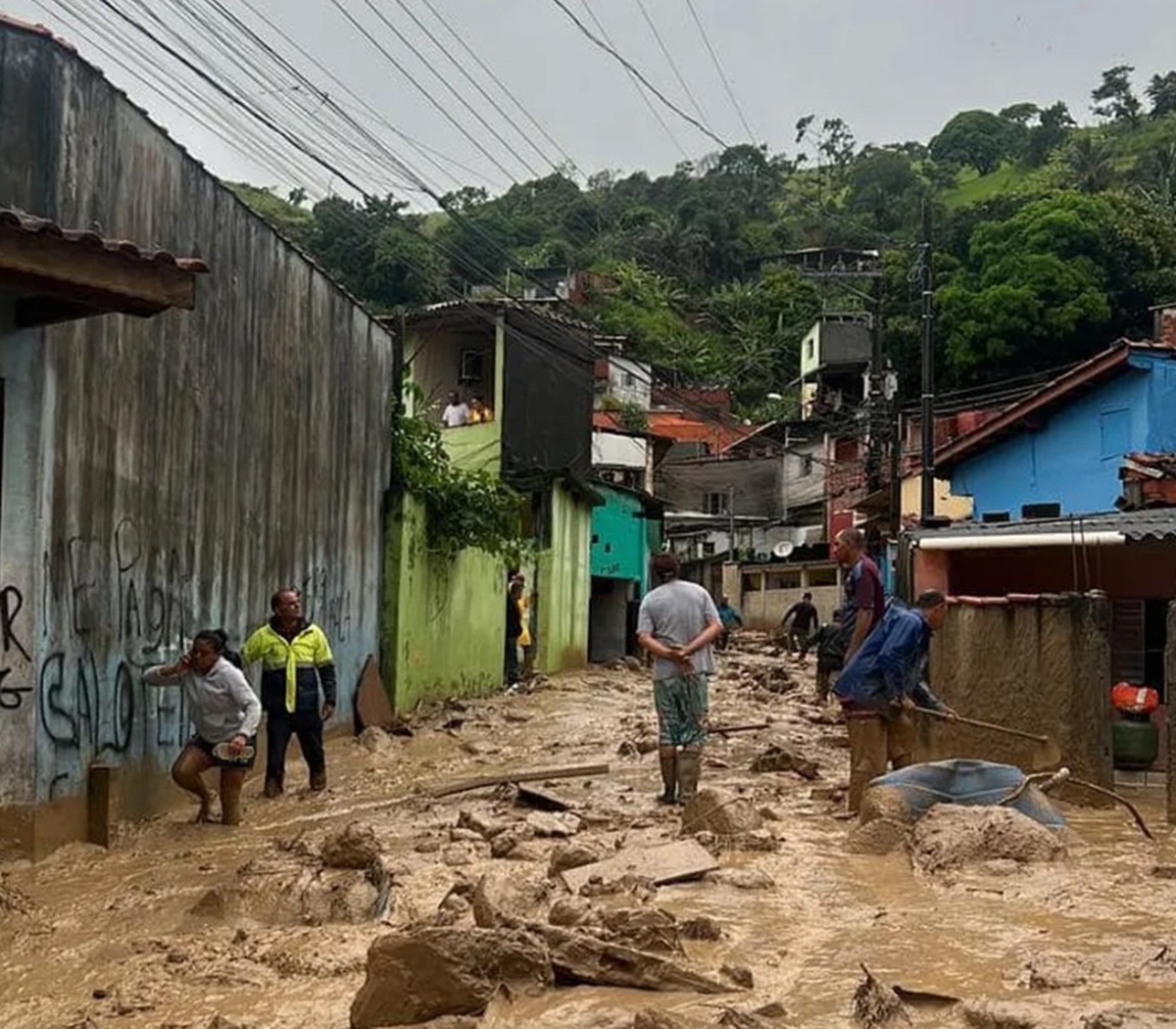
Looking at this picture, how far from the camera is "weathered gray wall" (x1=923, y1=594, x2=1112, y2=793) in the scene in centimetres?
999

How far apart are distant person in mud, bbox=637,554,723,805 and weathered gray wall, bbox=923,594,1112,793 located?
241 cm

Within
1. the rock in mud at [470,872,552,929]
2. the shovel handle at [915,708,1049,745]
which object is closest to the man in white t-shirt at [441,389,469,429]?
the shovel handle at [915,708,1049,745]

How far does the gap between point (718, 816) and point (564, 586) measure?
20033 mm

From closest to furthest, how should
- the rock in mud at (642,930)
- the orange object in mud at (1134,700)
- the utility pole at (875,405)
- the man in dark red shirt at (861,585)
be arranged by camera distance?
the rock in mud at (642,930) → the man in dark red shirt at (861,585) → the orange object in mud at (1134,700) → the utility pole at (875,405)

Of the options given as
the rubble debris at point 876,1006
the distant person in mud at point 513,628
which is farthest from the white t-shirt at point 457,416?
the rubble debris at point 876,1006

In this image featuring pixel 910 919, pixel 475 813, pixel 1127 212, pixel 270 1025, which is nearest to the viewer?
pixel 270 1025

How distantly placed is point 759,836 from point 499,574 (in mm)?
13506

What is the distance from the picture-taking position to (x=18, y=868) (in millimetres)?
7379

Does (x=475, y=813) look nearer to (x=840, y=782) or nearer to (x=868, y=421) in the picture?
(x=840, y=782)

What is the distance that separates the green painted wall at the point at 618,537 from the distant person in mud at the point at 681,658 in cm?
2259

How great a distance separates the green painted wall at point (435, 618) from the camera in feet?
52.6

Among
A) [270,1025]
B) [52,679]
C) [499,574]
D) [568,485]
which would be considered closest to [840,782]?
[52,679]

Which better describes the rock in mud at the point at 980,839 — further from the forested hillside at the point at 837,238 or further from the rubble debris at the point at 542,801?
the forested hillside at the point at 837,238

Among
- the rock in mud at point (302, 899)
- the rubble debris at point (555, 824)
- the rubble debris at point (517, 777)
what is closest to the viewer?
the rock in mud at point (302, 899)
